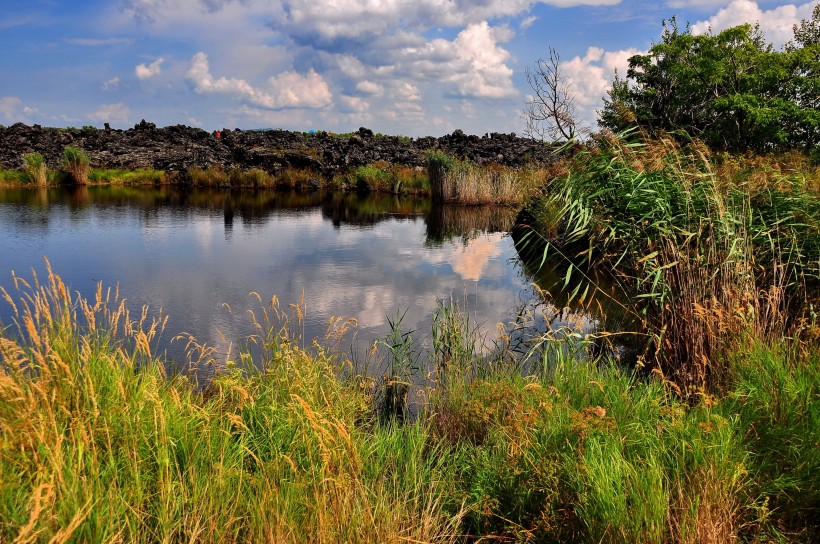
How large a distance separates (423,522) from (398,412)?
2611 mm

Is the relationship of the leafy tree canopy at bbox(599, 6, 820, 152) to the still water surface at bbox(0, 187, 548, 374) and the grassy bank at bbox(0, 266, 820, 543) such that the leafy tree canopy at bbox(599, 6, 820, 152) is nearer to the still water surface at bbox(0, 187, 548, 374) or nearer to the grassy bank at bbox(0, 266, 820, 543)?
the still water surface at bbox(0, 187, 548, 374)

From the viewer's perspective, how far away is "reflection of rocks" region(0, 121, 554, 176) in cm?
3538

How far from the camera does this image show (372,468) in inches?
135

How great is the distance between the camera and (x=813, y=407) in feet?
11.3

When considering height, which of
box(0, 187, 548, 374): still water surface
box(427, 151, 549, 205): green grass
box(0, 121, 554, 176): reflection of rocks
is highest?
box(0, 121, 554, 176): reflection of rocks

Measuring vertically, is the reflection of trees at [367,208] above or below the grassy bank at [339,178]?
below

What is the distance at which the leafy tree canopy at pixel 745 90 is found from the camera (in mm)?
21969

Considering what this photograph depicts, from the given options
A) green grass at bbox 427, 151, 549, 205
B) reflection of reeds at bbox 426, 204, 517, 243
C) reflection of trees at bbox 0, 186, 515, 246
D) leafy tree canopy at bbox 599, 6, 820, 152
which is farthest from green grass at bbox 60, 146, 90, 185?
leafy tree canopy at bbox 599, 6, 820, 152

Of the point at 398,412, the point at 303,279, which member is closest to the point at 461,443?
the point at 398,412

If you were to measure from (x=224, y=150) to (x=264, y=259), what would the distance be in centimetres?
2902

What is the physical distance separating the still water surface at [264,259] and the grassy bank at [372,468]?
3.36 meters

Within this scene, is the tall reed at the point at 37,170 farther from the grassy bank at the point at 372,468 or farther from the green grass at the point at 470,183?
the grassy bank at the point at 372,468

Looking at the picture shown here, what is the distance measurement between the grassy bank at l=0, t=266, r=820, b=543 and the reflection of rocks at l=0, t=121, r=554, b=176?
97.4 ft

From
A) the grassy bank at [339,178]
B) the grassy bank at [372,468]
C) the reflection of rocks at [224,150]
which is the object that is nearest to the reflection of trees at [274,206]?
the grassy bank at [339,178]
